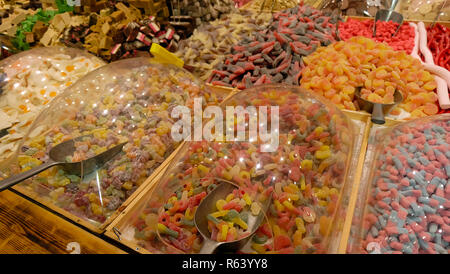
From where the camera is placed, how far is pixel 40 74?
1555 millimetres

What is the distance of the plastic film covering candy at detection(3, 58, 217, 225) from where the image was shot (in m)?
0.96

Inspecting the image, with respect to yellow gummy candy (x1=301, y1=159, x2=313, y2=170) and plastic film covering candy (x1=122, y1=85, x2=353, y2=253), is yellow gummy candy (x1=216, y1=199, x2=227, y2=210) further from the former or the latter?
yellow gummy candy (x1=301, y1=159, x2=313, y2=170)

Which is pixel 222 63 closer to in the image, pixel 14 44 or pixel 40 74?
pixel 40 74

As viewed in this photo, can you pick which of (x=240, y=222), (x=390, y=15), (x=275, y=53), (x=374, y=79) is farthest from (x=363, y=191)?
(x=390, y=15)

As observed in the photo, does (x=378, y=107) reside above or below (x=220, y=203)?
above

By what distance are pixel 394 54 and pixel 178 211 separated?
1.54 metres

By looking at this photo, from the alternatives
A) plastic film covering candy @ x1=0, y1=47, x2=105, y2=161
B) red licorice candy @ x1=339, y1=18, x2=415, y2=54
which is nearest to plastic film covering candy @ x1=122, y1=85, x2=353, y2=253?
plastic film covering candy @ x1=0, y1=47, x2=105, y2=161

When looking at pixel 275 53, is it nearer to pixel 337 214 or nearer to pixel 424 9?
pixel 337 214

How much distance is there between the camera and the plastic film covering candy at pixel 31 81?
1.33 meters

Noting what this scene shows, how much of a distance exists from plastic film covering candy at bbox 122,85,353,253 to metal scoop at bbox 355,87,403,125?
342mm

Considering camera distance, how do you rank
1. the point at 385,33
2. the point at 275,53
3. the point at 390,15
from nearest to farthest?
1. the point at 275,53
2. the point at 385,33
3. the point at 390,15

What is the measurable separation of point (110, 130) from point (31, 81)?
0.80m

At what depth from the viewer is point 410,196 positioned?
0.82 meters

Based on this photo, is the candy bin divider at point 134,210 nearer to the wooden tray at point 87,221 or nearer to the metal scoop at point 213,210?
the wooden tray at point 87,221
